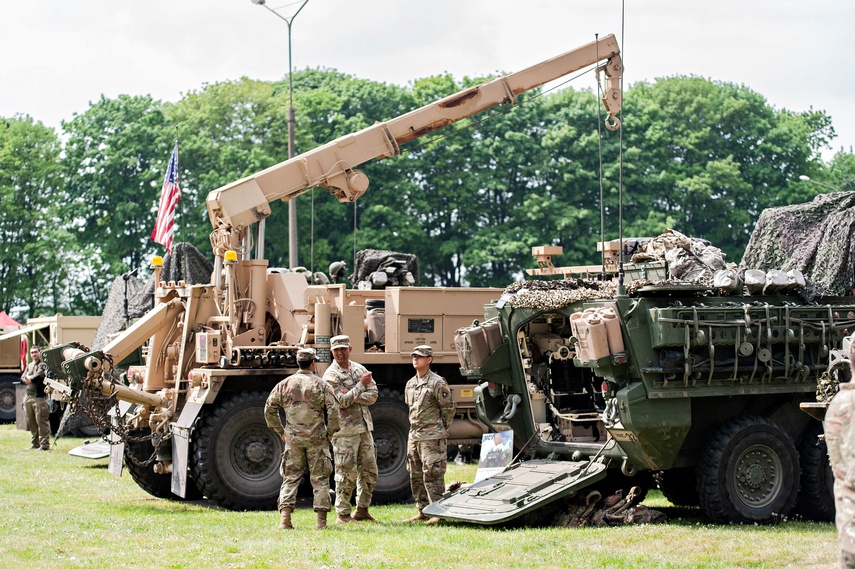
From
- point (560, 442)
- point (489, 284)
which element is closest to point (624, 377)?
point (560, 442)

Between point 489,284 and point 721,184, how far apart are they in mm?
8622

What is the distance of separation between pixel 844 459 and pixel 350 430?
6.95 m

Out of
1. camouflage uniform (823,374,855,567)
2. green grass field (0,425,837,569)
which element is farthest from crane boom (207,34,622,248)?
camouflage uniform (823,374,855,567)

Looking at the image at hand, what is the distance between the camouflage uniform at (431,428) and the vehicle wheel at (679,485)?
2.32 metres

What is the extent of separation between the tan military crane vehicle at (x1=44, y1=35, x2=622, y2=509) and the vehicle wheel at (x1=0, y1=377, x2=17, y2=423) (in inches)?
606

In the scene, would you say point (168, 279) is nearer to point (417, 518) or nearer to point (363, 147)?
point (363, 147)

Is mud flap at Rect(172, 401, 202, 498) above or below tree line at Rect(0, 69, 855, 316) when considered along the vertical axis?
below

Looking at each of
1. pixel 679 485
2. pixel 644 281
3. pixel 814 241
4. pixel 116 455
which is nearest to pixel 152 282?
pixel 116 455

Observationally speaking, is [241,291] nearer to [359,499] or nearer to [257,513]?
[257,513]

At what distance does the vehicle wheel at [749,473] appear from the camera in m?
12.5

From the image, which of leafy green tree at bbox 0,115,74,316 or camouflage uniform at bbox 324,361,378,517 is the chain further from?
leafy green tree at bbox 0,115,74,316

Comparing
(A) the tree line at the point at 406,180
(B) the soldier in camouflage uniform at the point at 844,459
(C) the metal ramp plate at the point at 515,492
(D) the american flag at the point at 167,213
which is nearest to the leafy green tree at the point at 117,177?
(A) the tree line at the point at 406,180

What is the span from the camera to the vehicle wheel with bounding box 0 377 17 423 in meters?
31.6

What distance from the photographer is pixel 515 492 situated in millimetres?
12594
